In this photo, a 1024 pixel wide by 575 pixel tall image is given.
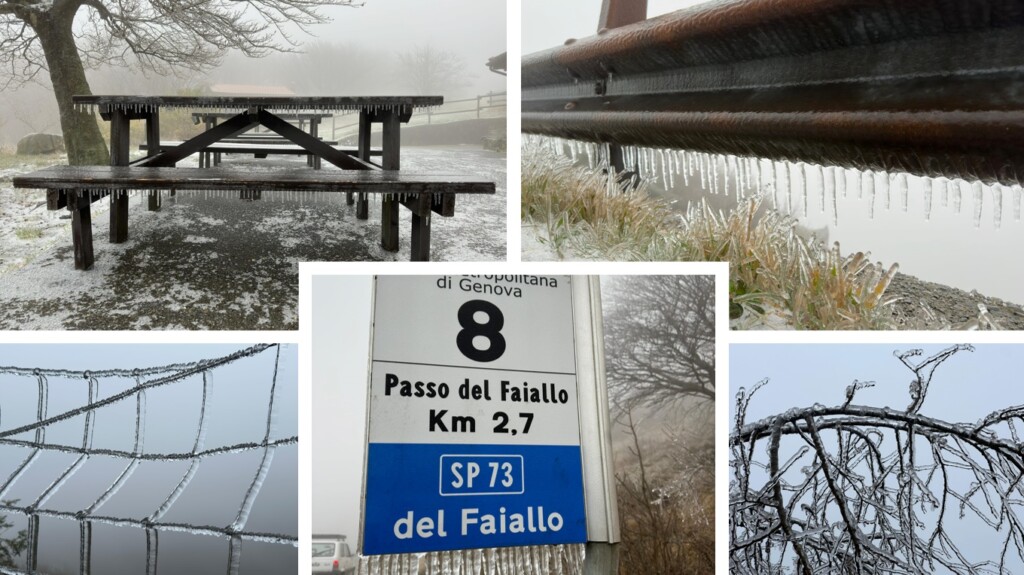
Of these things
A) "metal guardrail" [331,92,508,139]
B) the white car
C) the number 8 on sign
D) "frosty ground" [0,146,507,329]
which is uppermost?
"metal guardrail" [331,92,508,139]

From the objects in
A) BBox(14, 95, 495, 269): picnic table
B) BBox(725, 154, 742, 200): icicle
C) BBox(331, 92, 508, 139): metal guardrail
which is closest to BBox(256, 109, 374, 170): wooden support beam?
BBox(14, 95, 495, 269): picnic table

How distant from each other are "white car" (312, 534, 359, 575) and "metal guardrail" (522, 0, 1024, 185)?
4.54 feet

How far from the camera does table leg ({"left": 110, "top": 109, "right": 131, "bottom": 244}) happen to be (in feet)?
12.5

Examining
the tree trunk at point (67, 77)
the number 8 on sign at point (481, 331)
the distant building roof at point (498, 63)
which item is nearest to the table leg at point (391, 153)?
the distant building roof at point (498, 63)

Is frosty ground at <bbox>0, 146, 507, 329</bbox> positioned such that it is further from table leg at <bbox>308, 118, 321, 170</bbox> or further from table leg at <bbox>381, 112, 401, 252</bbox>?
→ table leg at <bbox>308, 118, 321, 170</bbox>

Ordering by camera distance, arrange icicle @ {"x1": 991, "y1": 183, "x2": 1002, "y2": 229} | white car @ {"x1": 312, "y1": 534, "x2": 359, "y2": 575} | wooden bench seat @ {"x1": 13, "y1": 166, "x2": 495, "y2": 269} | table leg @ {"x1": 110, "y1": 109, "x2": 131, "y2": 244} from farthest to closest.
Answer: table leg @ {"x1": 110, "y1": 109, "x2": 131, "y2": 244} < wooden bench seat @ {"x1": 13, "y1": 166, "x2": 495, "y2": 269} < white car @ {"x1": 312, "y1": 534, "x2": 359, "y2": 575} < icicle @ {"x1": 991, "y1": 183, "x2": 1002, "y2": 229}

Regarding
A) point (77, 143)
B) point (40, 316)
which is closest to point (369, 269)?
point (40, 316)

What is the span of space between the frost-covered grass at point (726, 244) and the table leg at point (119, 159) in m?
2.43

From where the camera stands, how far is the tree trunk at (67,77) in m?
7.07

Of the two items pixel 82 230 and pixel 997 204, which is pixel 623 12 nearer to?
pixel 997 204

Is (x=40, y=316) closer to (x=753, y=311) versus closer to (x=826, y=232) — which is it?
(x=753, y=311)

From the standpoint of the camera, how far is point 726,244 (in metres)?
2.37

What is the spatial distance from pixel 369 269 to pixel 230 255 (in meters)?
2.21

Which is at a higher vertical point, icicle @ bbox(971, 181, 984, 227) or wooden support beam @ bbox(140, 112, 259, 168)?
Answer: wooden support beam @ bbox(140, 112, 259, 168)
